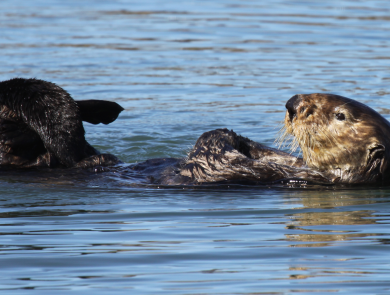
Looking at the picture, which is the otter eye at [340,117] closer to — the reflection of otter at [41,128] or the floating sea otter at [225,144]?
the floating sea otter at [225,144]

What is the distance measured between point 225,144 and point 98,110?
3.82ft

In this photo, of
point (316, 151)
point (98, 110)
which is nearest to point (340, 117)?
point (316, 151)

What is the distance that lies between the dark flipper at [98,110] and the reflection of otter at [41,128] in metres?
0.05

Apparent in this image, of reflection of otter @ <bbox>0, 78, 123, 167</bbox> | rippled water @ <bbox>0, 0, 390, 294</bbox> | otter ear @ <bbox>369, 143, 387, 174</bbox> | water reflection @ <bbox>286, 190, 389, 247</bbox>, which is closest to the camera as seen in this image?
rippled water @ <bbox>0, 0, 390, 294</bbox>

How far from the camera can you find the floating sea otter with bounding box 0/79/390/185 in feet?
15.6

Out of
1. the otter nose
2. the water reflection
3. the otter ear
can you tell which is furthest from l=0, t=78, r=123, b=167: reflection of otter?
the otter ear

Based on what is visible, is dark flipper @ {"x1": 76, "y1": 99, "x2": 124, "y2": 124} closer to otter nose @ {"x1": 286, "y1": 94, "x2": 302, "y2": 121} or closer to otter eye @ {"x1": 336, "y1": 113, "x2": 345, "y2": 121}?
otter nose @ {"x1": 286, "y1": 94, "x2": 302, "y2": 121}

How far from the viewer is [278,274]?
3092mm

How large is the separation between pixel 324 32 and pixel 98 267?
10.7 metres

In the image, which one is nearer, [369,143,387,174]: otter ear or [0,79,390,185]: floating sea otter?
[369,143,387,174]: otter ear

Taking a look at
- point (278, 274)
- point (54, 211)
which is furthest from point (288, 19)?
point (278, 274)

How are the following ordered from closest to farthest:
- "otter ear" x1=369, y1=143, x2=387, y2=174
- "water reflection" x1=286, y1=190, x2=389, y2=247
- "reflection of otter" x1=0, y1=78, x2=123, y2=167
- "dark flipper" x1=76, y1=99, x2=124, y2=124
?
"water reflection" x1=286, y1=190, x2=389, y2=247
"otter ear" x1=369, y1=143, x2=387, y2=174
"reflection of otter" x1=0, y1=78, x2=123, y2=167
"dark flipper" x1=76, y1=99, x2=124, y2=124

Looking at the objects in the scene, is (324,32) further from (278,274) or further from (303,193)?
(278,274)

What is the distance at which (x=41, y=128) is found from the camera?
512 cm
